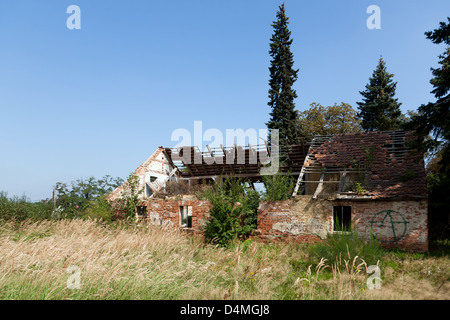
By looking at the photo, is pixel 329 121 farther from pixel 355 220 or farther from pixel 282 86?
pixel 355 220

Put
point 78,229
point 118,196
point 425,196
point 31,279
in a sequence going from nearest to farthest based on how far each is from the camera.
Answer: point 31,279
point 78,229
point 425,196
point 118,196

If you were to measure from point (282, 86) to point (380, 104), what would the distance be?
8.88 metres

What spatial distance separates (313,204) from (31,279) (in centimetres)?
1150

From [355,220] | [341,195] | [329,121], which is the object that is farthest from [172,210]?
[329,121]

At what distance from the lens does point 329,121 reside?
30156 mm

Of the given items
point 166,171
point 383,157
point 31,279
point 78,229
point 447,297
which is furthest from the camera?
point 166,171

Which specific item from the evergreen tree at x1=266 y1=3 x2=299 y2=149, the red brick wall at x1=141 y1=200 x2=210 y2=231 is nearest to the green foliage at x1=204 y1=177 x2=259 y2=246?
the red brick wall at x1=141 y1=200 x2=210 y2=231

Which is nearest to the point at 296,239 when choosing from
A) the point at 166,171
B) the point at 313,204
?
the point at 313,204

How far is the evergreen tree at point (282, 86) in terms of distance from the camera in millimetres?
26328

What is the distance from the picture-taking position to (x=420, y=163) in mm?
14883

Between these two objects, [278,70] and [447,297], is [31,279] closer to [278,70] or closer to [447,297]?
[447,297]

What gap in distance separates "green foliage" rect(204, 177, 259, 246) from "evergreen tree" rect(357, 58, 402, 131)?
693 inches

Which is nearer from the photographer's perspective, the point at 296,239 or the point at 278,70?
the point at 296,239

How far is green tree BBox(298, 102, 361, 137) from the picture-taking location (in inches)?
1162
